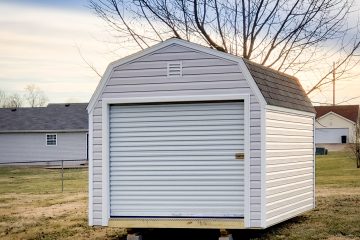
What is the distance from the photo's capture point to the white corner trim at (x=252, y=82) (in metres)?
10.1

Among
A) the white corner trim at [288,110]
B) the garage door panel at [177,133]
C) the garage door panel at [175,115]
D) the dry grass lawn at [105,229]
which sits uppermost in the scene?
the white corner trim at [288,110]

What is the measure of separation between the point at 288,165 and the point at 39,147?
32553mm

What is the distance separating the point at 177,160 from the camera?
10.6m

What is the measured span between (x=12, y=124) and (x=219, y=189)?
1395 inches

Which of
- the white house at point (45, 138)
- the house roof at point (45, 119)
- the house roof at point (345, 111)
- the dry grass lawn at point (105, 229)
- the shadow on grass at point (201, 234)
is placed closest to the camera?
the shadow on grass at point (201, 234)

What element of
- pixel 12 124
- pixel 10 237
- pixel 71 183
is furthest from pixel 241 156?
pixel 12 124

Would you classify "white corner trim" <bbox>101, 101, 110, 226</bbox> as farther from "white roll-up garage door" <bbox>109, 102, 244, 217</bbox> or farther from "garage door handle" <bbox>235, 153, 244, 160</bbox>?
"garage door handle" <bbox>235, 153, 244, 160</bbox>

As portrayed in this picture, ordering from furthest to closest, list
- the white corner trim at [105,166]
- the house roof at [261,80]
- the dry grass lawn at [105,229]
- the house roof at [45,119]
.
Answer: the house roof at [45,119], the dry grass lawn at [105,229], the white corner trim at [105,166], the house roof at [261,80]

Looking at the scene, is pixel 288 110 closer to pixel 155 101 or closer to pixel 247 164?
pixel 247 164

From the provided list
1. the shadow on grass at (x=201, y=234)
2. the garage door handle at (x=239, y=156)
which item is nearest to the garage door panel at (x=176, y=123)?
the garage door handle at (x=239, y=156)

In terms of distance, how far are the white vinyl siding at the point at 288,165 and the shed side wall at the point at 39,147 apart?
96.2 ft

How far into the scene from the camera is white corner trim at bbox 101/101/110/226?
1072 centimetres

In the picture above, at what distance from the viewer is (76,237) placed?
37.7 feet

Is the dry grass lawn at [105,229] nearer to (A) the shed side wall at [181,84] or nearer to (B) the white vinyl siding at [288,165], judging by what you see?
(B) the white vinyl siding at [288,165]
